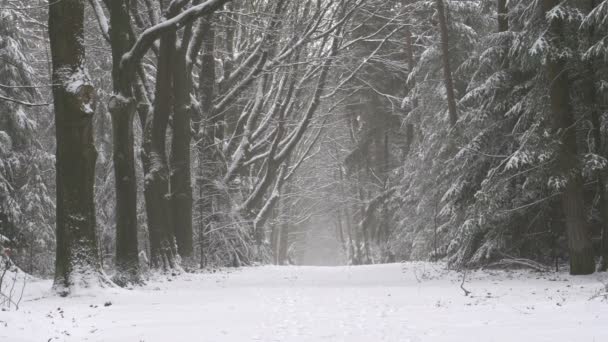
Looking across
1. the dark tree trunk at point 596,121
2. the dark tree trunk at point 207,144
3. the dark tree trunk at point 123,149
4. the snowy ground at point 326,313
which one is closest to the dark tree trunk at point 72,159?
the snowy ground at point 326,313

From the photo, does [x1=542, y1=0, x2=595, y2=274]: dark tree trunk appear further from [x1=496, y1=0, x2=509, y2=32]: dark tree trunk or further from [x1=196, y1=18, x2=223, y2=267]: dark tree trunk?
[x1=196, y1=18, x2=223, y2=267]: dark tree trunk

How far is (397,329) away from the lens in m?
7.55

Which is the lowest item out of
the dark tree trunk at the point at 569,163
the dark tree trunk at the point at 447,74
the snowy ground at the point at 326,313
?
the snowy ground at the point at 326,313

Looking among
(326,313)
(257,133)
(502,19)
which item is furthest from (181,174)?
(502,19)

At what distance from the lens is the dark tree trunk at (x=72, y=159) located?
10.4m

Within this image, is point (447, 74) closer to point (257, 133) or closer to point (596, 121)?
point (596, 121)

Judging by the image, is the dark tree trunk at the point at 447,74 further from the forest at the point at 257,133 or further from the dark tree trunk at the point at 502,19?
the dark tree trunk at the point at 502,19

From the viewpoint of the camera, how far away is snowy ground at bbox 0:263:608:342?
7.06 metres

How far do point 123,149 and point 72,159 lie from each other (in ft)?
7.54

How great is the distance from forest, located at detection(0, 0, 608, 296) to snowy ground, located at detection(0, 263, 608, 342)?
1096 millimetres

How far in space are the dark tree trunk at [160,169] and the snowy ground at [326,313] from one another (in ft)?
7.87

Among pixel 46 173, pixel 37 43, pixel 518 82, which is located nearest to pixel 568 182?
pixel 518 82

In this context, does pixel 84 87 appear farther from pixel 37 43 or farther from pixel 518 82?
pixel 37 43

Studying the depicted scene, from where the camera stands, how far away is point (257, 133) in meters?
25.1
